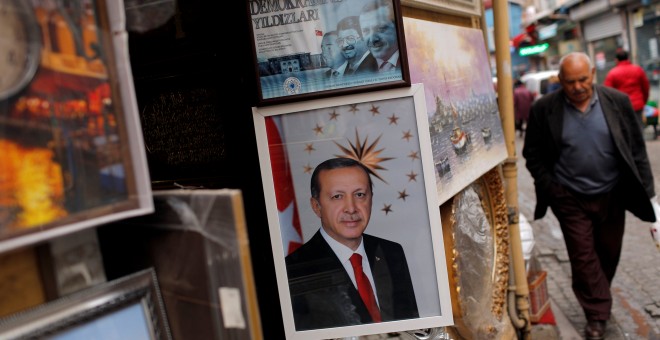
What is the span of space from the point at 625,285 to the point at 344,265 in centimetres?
407

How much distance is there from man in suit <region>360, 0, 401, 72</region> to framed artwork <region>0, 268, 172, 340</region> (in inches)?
46.5

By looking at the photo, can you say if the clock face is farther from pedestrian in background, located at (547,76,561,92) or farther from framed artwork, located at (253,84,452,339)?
pedestrian in background, located at (547,76,561,92)

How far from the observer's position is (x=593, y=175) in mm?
4547

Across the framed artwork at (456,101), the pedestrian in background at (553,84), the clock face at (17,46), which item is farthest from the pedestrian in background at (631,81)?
the clock face at (17,46)

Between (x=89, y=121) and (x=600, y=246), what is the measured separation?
418cm

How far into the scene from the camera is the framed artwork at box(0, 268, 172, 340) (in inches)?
49.9

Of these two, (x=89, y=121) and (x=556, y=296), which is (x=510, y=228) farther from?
(x=89, y=121)

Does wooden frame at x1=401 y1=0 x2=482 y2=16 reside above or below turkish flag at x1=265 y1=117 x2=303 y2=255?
above

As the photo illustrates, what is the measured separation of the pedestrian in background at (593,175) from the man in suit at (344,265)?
8.42ft

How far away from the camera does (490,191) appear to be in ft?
12.8

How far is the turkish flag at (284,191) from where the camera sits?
2379 mm

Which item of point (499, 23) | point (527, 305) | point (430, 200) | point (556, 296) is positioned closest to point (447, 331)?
point (430, 200)

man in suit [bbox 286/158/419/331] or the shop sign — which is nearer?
man in suit [bbox 286/158/419/331]

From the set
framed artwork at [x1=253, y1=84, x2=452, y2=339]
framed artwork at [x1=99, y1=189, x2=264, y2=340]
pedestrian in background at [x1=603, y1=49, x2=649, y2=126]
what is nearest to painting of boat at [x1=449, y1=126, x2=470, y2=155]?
framed artwork at [x1=253, y1=84, x2=452, y2=339]
